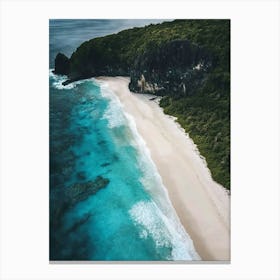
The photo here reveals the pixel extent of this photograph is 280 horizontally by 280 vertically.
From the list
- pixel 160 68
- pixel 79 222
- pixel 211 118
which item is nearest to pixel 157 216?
pixel 79 222

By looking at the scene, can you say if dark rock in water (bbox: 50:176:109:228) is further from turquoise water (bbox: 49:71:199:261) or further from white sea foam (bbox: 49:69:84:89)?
white sea foam (bbox: 49:69:84:89)

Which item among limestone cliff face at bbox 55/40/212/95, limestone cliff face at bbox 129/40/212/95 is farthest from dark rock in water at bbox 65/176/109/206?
limestone cliff face at bbox 129/40/212/95

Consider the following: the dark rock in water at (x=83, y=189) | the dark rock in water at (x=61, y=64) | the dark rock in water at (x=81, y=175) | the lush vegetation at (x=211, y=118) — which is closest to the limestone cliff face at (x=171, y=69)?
the lush vegetation at (x=211, y=118)

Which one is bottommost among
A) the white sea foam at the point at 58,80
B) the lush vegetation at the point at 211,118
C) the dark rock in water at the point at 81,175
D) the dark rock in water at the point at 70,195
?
the dark rock in water at the point at 70,195

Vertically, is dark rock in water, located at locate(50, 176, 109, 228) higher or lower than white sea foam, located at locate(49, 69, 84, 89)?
lower
